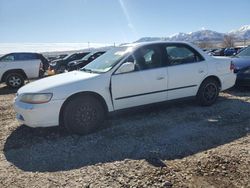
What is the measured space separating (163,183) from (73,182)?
111 cm

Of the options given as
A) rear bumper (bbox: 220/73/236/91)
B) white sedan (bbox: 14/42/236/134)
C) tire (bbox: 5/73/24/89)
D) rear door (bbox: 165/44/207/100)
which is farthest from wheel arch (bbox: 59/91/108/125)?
tire (bbox: 5/73/24/89)

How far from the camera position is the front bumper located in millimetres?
5117

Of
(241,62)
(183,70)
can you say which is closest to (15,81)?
(183,70)

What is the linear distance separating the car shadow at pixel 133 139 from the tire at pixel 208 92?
331mm

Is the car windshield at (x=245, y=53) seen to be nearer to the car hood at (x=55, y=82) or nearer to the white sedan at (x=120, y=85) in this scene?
the white sedan at (x=120, y=85)

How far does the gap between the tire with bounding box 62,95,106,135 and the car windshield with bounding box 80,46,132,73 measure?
722mm

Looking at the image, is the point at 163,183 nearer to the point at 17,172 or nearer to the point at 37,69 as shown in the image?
the point at 17,172

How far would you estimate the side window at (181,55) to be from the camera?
6.44 metres

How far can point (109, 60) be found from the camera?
6.15 m

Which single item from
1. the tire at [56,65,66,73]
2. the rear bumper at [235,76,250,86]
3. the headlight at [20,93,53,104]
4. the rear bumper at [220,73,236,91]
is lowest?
the tire at [56,65,66,73]

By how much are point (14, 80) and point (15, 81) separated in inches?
2.4

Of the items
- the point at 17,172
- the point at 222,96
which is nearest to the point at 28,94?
the point at 17,172

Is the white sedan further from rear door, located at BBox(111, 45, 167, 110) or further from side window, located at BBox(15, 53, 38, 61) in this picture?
side window, located at BBox(15, 53, 38, 61)

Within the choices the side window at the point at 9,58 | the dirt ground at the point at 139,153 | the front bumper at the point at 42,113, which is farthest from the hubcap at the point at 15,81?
the front bumper at the point at 42,113
